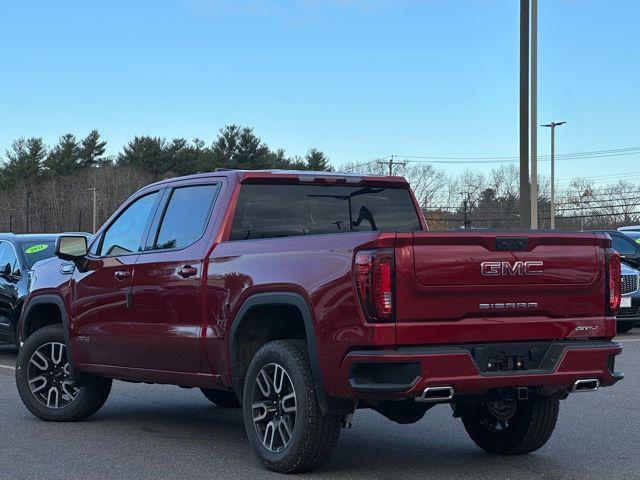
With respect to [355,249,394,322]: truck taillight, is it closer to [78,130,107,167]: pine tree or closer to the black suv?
the black suv

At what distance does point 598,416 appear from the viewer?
29.1 ft

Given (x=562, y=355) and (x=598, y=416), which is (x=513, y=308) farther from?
(x=598, y=416)

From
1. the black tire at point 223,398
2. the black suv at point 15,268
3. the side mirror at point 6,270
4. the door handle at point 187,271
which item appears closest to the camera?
the door handle at point 187,271

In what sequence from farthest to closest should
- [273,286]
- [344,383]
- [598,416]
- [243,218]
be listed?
[598,416], [243,218], [273,286], [344,383]

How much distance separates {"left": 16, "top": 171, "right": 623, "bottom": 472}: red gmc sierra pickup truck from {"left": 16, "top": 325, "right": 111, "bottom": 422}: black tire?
1.19ft

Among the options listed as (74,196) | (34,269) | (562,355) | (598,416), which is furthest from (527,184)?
(74,196)

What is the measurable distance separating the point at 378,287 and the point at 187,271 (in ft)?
6.36

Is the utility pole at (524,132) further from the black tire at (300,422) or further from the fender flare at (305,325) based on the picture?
the black tire at (300,422)

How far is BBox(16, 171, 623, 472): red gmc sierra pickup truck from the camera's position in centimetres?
572

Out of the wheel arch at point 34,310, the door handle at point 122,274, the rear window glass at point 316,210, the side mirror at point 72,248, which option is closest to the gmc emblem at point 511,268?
the rear window glass at point 316,210

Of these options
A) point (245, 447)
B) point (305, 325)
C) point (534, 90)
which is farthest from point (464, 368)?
point (534, 90)

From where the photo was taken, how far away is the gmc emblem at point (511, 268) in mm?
5902

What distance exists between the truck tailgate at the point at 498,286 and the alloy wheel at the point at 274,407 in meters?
0.97

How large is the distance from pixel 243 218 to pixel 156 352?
1.15m
